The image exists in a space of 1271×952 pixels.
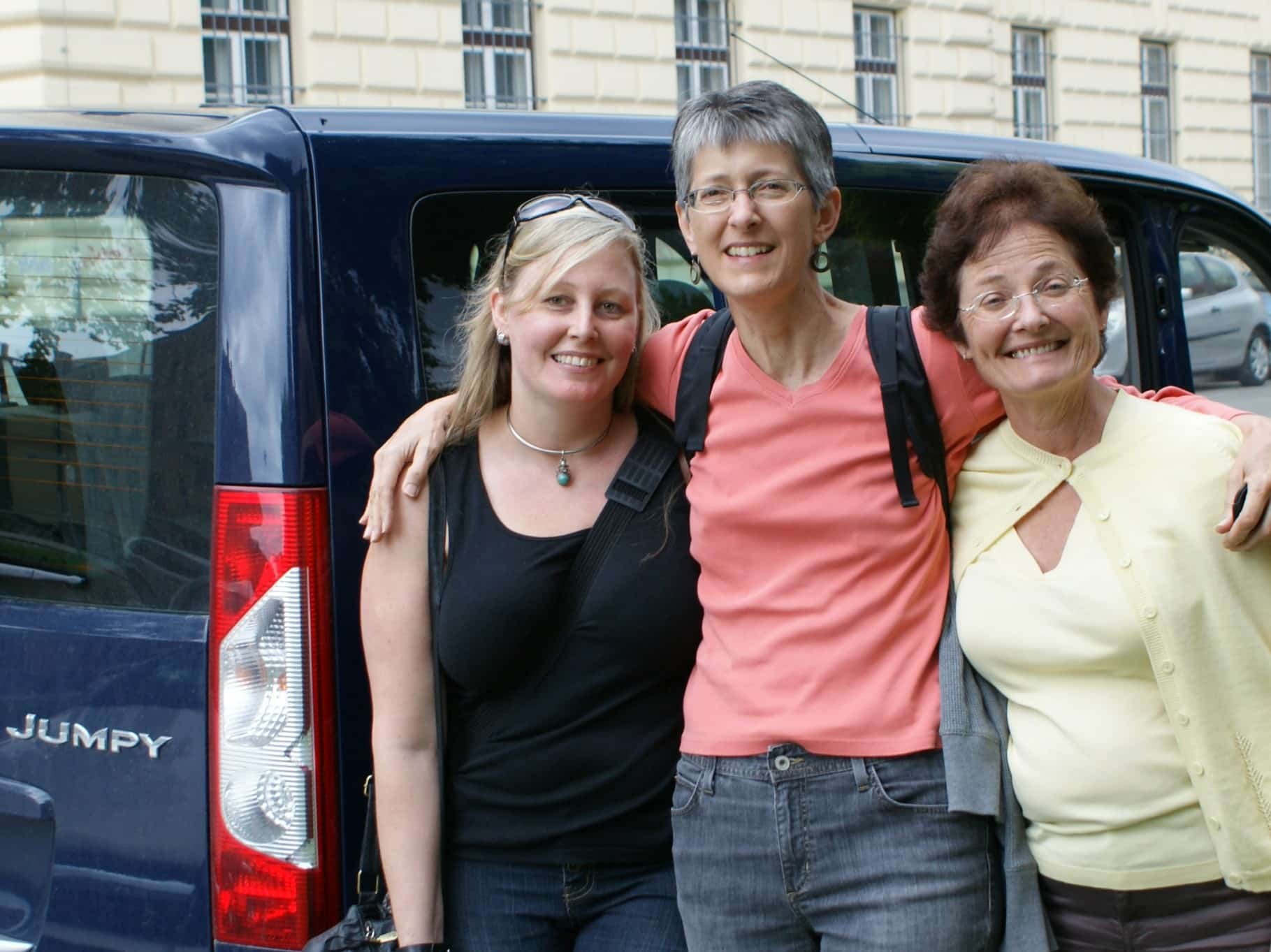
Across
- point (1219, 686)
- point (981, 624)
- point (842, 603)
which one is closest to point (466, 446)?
point (842, 603)

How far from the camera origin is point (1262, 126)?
23.4 m

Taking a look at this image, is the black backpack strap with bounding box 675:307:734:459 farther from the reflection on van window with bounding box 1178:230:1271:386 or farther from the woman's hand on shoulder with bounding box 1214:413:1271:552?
the reflection on van window with bounding box 1178:230:1271:386

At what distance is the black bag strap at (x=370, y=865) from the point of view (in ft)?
7.18

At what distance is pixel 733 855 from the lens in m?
2.07

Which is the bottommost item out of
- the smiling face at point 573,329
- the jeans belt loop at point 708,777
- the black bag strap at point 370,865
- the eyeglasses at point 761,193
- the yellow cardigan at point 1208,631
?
the black bag strap at point 370,865

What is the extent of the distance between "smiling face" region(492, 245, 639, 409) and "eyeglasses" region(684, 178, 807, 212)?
167mm

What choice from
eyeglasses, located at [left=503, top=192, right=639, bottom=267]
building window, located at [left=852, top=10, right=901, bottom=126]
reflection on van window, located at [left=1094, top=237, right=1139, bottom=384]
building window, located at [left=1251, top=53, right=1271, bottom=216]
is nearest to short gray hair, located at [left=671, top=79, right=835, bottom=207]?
eyeglasses, located at [left=503, top=192, right=639, bottom=267]

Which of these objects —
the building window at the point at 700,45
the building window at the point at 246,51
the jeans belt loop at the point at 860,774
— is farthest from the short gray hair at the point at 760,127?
the building window at the point at 700,45

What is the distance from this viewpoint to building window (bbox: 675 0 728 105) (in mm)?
15789

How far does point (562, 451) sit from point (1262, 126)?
24.0 meters

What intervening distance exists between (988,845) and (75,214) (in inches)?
66.4

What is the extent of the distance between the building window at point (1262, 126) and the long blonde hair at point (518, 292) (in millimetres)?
23401

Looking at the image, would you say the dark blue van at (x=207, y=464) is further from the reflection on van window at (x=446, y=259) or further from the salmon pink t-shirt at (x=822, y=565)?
the salmon pink t-shirt at (x=822, y=565)

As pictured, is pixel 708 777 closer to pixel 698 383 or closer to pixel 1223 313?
pixel 698 383
